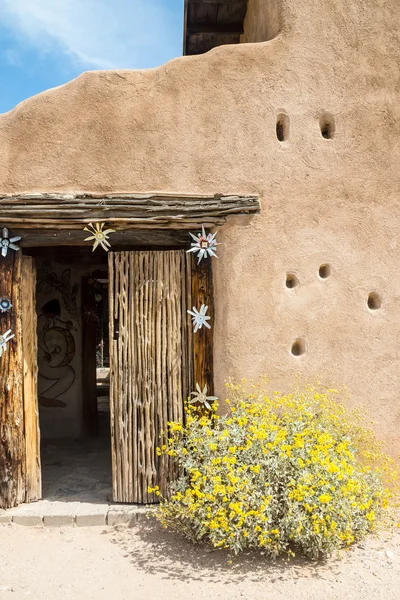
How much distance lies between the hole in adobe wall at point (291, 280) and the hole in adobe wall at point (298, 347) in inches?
19.3

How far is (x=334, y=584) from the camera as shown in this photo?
371 centimetres

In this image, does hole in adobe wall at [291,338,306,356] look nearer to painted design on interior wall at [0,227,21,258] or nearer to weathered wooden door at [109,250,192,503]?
weathered wooden door at [109,250,192,503]

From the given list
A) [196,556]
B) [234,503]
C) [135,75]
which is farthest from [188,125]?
[196,556]

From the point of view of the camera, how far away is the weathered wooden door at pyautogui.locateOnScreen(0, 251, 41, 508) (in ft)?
16.1

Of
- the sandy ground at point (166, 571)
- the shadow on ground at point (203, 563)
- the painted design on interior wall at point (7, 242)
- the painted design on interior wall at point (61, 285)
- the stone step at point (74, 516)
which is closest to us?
the sandy ground at point (166, 571)

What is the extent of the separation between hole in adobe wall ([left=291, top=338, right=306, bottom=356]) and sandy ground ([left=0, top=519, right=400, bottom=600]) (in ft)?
5.36

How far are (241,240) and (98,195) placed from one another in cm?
133

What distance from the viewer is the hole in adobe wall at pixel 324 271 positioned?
496cm

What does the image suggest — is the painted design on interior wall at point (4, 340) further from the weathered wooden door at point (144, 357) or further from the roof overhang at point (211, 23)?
the roof overhang at point (211, 23)

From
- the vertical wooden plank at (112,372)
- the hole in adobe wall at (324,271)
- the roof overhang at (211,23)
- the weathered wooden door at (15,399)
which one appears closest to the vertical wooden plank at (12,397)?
the weathered wooden door at (15,399)

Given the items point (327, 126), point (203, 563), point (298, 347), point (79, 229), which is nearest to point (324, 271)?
point (298, 347)

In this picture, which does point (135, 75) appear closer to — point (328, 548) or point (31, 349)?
point (31, 349)

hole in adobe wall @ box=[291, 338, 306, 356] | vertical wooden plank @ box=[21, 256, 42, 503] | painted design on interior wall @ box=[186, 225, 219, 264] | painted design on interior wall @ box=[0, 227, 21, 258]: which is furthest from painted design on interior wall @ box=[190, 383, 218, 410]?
painted design on interior wall @ box=[0, 227, 21, 258]

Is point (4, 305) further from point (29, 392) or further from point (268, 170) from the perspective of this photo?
point (268, 170)
